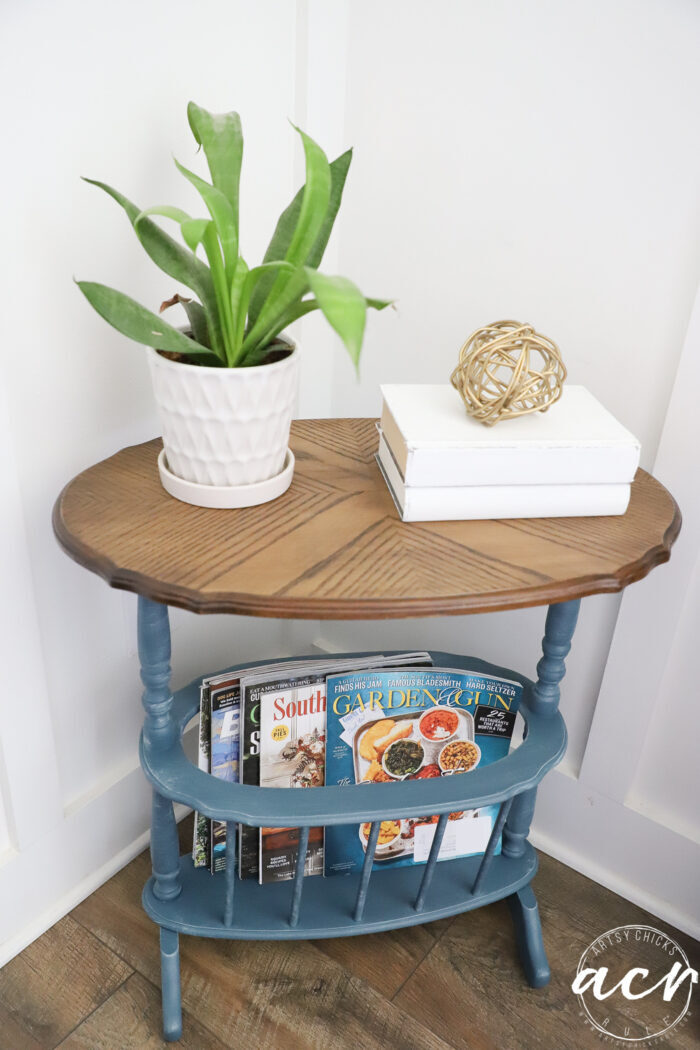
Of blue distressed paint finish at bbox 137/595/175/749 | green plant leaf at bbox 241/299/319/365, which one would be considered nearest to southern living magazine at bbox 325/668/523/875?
blue distressed paint finish at bbox 137/595/175/749

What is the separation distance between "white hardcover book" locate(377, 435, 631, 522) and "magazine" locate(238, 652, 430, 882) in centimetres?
30

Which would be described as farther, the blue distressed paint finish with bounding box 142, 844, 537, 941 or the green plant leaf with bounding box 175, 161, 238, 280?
the blue distressed paint finish with bounding box 142, 844, 537, 941

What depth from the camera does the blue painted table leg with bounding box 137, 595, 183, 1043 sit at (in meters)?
0.94

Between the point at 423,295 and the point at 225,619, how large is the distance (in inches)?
25.8

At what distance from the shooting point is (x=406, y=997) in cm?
121

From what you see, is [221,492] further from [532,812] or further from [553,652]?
[532,812]

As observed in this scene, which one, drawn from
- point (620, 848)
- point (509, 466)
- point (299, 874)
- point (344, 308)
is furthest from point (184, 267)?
point (620, 848)

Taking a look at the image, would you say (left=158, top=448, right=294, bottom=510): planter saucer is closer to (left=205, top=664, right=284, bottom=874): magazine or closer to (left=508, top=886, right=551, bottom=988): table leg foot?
(left=205, top=664, right=284, bottom=874): magazine

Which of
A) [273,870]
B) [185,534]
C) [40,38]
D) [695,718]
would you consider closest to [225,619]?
[273,870]

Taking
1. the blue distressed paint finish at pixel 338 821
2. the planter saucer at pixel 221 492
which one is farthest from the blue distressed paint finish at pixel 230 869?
the planter saucer at pixel 221 492

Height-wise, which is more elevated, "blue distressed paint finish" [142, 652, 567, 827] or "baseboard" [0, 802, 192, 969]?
"blue distressed paint finish" [142, 652, 567, 827]

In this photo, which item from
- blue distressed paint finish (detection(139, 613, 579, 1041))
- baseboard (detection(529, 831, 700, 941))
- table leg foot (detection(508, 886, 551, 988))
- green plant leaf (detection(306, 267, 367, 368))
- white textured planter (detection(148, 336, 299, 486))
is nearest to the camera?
green plant leaf (detection(306, 267, 367, 368))

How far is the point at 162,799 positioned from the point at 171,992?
11.2 inches

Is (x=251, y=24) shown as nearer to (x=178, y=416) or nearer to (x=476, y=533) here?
(x=178, y=416)
